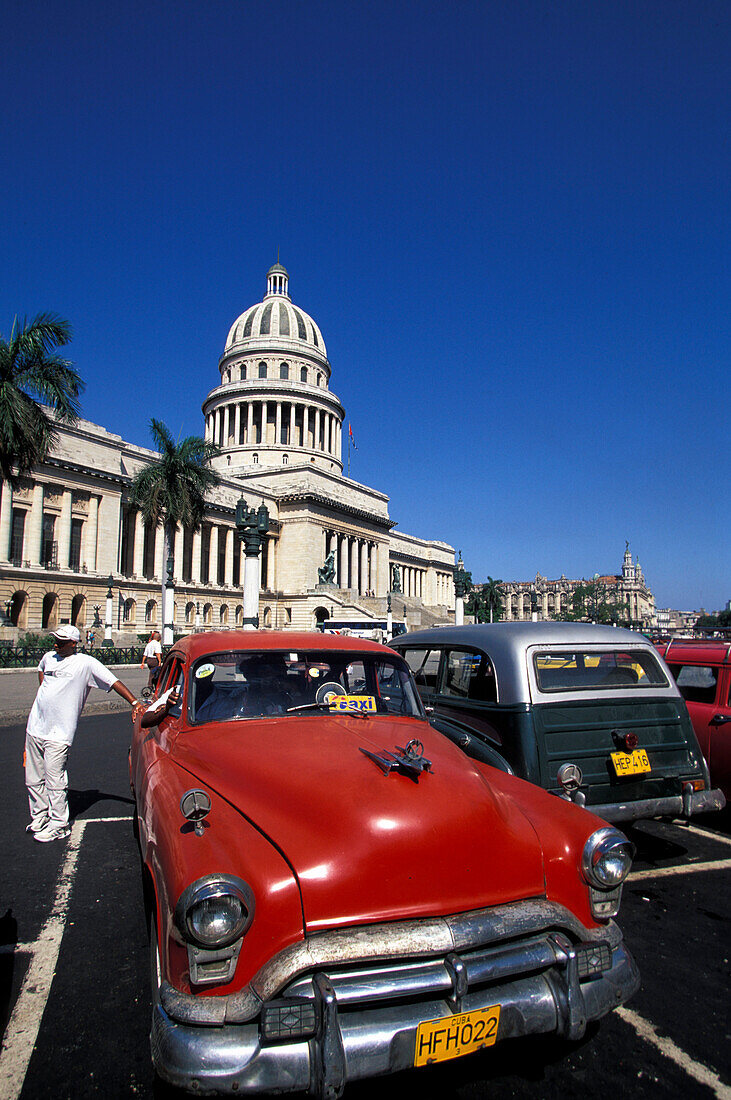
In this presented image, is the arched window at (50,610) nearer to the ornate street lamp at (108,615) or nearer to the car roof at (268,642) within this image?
the ornate street lamp at (108,615)

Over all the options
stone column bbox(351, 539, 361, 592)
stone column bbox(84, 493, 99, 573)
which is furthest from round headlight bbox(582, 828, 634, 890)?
stone column bbox(351, 539, 361, 592)

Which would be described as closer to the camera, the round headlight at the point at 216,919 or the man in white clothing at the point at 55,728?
the round headlight at the point at 216,919

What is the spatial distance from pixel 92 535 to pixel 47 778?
1611 inches

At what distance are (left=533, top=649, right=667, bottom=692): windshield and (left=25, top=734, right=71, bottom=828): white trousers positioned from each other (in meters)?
Result: 4.25

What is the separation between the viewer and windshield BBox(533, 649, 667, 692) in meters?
5.41

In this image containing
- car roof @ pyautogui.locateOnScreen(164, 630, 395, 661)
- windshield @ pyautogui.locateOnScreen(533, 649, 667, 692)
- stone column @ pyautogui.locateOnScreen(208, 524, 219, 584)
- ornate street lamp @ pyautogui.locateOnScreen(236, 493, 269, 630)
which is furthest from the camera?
stone column @ pyautogui.locateOnScreen(208, 524, 219, 584)

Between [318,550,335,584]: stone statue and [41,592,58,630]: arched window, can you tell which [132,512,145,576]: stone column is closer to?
[41,592,58,630]: arched window

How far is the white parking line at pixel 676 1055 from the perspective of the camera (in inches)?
106

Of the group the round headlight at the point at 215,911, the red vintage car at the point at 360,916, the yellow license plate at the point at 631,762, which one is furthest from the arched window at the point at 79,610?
the round headlight at the point at 215,911

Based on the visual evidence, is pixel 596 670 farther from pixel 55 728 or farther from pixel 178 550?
pixel 178 550

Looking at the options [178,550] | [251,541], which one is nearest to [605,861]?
[251,541]

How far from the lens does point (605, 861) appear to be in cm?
279

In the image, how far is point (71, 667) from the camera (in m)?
5.88

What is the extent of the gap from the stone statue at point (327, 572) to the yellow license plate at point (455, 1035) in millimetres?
56005
